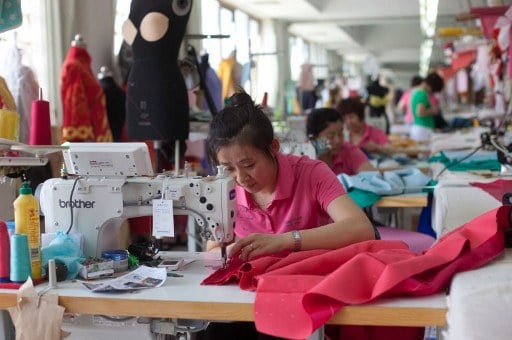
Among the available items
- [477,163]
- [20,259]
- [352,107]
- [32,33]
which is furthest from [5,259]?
[352,107]

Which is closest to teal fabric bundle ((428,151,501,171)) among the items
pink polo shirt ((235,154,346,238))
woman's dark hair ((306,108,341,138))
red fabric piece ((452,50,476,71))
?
woman's dark hair ((306,108,341,138))

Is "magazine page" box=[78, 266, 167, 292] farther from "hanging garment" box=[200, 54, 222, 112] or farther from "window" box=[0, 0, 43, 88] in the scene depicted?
"hanging garment" box=[200, 54, 222, 112]

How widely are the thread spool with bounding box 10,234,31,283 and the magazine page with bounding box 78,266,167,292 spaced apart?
0.14 metres

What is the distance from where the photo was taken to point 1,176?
1.92m

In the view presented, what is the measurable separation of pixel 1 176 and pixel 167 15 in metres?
1.58

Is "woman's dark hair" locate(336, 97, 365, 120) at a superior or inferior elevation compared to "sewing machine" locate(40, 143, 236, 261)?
superior

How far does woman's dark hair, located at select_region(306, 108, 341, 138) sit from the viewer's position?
376cm

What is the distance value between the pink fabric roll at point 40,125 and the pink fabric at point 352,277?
787 mm

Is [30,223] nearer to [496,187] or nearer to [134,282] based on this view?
[134,282]

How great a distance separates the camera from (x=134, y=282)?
169cm

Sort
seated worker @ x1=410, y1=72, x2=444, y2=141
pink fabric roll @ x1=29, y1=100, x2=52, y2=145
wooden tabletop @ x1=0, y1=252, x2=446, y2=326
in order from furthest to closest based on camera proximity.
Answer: seated worker @ x1=410, y1=72, x2=444, y2=141
pink fabric roll @ x1=29, y1=100, x2=52, y2=145
wooden tabletop @ x1=0, y1=252, x2=446, y2=326

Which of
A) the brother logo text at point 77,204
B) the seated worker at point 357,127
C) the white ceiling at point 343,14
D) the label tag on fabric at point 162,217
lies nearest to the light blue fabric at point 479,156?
the seated worker at point 357,127

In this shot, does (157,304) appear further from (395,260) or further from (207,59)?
(207,59)

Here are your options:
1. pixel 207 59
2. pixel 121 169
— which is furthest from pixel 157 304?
pixel 207 59
